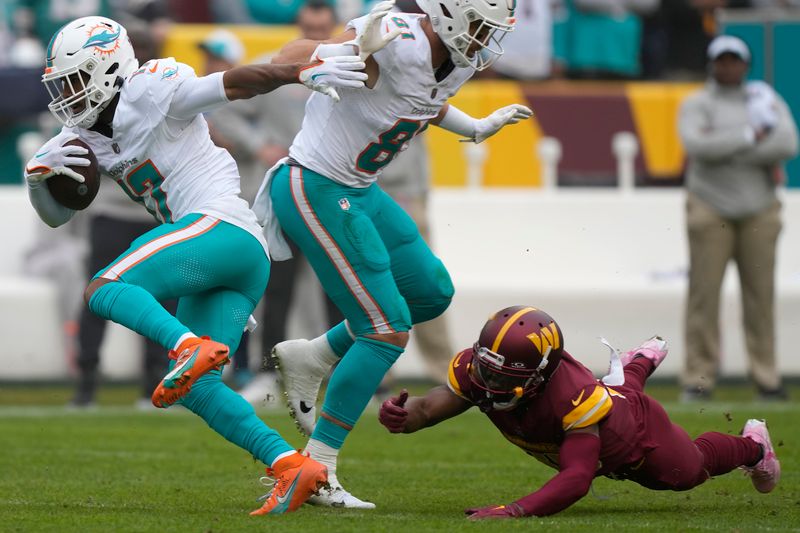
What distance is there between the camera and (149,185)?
535 cm

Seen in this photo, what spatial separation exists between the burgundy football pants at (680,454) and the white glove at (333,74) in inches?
59.6

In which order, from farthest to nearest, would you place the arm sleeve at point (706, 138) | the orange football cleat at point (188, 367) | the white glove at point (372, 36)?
the arm sleeve at point (706, 138), the white glove at point (372, 36), the orange football cleat at point (188, 367)

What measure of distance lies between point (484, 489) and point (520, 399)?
110 centimetres

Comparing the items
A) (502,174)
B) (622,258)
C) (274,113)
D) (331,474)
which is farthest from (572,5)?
(331,474)

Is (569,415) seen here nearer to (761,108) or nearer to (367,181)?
(367,181)

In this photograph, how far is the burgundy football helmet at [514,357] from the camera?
4977 mm

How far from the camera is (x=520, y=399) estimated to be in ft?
16.7

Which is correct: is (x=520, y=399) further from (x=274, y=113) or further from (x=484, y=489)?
(x=274, y=113)

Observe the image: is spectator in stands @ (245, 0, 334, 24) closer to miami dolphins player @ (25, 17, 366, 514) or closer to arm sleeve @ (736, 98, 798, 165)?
arm sleeve @ (736, 98, 798, 165)

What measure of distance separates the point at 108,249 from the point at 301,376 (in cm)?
373

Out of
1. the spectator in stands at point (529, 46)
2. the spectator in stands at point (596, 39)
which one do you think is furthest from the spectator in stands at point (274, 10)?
the spectator in stands at point (596, 39)

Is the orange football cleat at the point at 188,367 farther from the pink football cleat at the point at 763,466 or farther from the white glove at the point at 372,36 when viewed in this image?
the pink football cleat at the point at 763,466

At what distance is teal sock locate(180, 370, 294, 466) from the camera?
5113 mm

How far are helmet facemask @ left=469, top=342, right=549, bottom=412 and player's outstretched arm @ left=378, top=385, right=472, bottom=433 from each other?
0.25 meters
